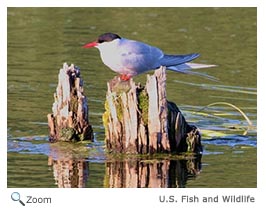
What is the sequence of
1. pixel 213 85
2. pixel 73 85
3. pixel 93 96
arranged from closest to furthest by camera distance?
pixel 73 85
pixel 93 96
pixel 213 85

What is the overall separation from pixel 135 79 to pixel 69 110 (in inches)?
166

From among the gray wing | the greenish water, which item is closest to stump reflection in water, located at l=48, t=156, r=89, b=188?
the greenish water

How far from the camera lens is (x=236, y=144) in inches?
428

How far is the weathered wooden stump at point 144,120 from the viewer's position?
9.84 meters

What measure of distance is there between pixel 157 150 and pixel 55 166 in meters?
1.11

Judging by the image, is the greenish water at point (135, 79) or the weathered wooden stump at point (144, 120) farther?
the weathered wooden stump at point (144, 120)

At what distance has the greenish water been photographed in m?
9.66

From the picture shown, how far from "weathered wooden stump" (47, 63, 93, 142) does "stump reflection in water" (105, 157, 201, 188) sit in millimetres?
829

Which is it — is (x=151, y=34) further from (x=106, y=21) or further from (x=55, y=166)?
(x=55, y=166)

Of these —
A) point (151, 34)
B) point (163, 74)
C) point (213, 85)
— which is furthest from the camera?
point (151, 34)

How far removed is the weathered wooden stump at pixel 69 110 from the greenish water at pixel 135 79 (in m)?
0.19

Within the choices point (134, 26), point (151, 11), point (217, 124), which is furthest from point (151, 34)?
point (217, 124)
